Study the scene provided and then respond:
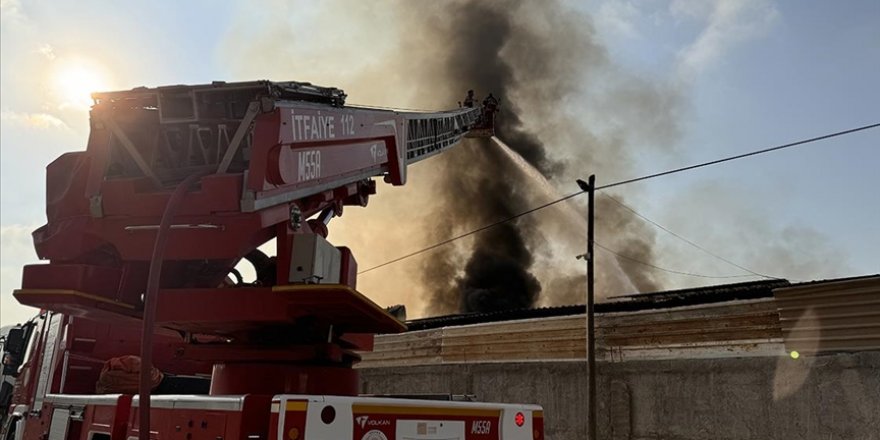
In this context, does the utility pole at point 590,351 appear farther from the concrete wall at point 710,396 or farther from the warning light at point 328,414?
the warning light at point 328,414

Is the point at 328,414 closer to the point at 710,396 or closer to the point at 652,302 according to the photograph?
the point at 710,396

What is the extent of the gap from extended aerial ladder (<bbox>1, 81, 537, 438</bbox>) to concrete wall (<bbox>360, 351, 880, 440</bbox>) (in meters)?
8.87

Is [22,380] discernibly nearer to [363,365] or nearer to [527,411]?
[527,411]

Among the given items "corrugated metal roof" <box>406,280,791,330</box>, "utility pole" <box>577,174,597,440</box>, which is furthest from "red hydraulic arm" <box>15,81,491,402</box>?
"corrugated metal roof" <box>406,280,791,330</box>

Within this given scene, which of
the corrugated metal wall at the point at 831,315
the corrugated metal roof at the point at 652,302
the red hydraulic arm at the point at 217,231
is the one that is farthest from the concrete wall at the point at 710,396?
the red hydraulic arm at the point at 217,231

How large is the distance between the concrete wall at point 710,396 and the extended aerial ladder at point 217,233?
8.87 meters

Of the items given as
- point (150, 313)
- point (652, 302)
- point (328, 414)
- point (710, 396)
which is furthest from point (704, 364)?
Result: point (150, 313)

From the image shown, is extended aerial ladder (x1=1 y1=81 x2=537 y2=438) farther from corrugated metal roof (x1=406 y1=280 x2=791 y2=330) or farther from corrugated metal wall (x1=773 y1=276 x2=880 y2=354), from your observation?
corrugated metal roof (x1=406 y1=280 x2=791 y2=330)

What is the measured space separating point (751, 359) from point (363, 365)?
12525 millimetres

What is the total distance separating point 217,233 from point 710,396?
11.2m

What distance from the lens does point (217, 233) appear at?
4.24 meters

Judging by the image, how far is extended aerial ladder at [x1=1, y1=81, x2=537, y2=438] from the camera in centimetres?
425

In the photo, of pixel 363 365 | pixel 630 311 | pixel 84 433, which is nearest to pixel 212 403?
pixel 84 433

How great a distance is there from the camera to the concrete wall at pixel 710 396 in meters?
10.6
